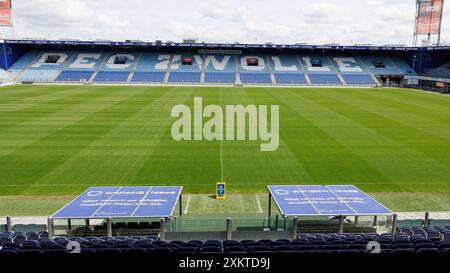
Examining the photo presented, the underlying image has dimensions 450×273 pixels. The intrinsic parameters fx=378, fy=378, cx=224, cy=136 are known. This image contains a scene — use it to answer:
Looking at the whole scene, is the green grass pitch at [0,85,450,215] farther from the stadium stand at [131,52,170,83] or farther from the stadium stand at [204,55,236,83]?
the stadium stand at [204,55,236,83]

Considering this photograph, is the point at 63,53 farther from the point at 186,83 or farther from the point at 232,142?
the point at 232,142

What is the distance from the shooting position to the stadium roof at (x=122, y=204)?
450 inches

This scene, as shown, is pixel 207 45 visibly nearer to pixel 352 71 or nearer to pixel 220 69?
pixel 220 69

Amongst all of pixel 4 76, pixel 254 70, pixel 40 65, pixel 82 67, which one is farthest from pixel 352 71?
pixel 4 76

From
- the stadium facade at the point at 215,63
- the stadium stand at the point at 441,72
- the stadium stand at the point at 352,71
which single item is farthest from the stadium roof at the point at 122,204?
the stadium stand at the point at 352,71

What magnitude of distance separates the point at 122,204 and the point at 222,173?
8.46m

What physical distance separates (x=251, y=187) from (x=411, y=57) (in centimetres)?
7482

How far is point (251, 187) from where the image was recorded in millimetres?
Result: 18188

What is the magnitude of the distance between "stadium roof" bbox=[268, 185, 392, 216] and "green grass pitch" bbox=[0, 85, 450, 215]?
4.50 m

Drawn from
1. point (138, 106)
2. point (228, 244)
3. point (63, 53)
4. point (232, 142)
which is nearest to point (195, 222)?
point (228, 244)

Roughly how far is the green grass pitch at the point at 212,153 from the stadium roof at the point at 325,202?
4497mm

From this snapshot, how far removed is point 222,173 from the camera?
2003cm

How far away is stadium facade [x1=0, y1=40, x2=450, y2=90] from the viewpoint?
70625 millimetres
